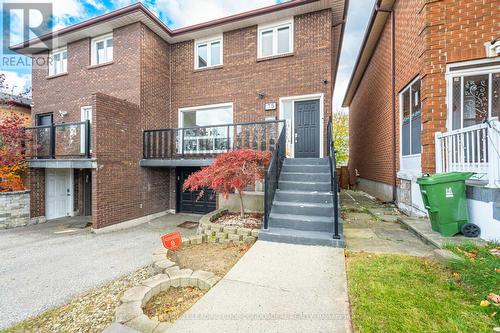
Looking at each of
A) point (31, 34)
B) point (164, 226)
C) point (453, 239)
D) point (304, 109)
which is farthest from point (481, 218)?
point (31, 34)

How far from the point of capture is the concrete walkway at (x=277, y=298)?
2.19 meters

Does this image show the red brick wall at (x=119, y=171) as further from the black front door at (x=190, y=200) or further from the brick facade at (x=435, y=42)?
the brick facade at (x=435, y=42)

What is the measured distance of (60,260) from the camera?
5250 millimetres

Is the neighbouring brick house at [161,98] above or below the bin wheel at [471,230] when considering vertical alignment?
above

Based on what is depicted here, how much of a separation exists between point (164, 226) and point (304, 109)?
21.5 ft

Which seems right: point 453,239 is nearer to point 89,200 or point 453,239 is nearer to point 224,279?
point 224,279

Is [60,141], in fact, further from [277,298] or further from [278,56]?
[277,298]

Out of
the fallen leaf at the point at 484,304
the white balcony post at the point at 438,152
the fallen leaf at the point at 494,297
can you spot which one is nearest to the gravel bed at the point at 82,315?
the fallen leaf at the point at 484,304

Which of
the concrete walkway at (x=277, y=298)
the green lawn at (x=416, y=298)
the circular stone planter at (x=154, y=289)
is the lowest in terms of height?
the circular stone planter at (x=154, y=289)

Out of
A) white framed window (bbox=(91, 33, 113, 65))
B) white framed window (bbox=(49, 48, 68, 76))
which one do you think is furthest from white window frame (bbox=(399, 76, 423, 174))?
white framed window (bbox=(49, 48, 68, 76))

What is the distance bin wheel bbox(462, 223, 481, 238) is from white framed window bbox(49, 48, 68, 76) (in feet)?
48.0

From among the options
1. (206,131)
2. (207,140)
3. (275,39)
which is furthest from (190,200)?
(275,39)

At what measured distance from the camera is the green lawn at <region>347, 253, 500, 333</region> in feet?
6.78

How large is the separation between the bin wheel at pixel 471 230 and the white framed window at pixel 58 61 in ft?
48.0
